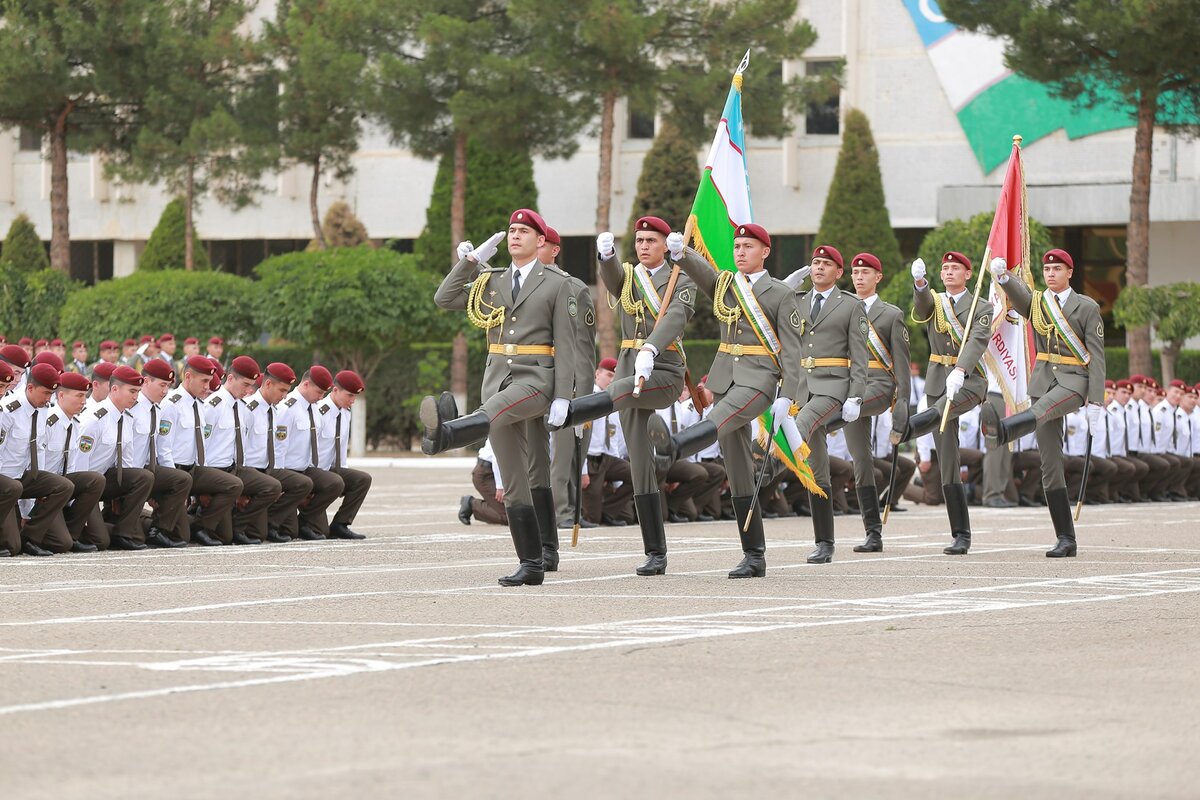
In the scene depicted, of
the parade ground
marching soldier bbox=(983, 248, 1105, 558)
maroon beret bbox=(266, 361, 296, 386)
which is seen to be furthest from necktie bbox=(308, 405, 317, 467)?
marching soldier bbox=(983, 248, 1105, 558)

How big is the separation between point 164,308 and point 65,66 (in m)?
8.04

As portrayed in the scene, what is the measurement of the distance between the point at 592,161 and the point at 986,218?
44.3 feet

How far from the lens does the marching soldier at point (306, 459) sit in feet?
56.3

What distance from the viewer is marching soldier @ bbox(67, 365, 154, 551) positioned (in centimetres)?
1559

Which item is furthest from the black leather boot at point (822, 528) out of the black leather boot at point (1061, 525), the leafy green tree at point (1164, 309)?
the leafy green tree at point (1164, 309)

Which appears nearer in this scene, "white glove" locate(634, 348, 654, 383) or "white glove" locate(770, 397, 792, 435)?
"white glove" locate(634, 348, 654, 383)

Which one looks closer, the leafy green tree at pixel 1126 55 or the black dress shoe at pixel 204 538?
the black dress shoe at pixel 204 538

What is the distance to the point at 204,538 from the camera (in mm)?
16438

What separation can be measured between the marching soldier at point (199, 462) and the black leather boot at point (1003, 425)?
573 cm

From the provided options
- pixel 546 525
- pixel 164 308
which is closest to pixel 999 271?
pixel 546 525

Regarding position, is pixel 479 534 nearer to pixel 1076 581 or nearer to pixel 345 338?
pixel 1076 581

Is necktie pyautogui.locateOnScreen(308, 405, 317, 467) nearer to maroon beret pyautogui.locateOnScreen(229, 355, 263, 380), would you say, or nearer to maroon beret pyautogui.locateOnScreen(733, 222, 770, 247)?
maroon beret pyautogui.locateOnScreen(229, 355, 263, 380)

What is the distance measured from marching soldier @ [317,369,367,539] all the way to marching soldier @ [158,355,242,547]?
103 centimetres

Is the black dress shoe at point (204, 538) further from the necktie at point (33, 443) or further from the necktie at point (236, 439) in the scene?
the necktie at point (33, 443)
